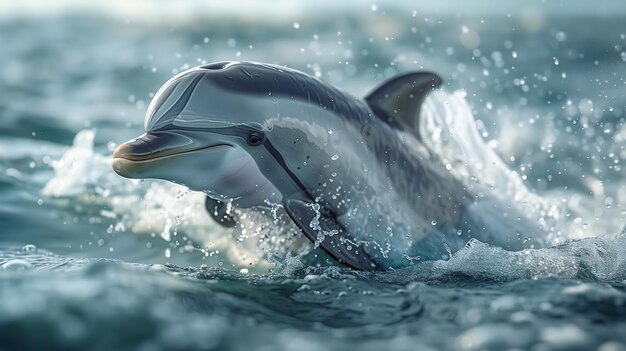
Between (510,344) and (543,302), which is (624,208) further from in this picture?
(510,344)

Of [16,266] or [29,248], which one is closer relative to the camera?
[16,266]

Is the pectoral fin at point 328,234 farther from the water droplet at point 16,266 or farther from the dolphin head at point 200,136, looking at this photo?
the water droplet at point 16,266

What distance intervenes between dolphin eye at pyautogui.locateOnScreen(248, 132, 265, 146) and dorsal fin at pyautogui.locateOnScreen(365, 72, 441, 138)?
44.5 inches

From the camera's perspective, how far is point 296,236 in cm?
526

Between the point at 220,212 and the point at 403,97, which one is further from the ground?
the point at 403,97

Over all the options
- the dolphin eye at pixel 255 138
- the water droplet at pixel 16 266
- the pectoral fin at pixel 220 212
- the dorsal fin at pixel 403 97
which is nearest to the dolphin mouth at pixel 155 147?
the dolphin eye at pixel 255 138

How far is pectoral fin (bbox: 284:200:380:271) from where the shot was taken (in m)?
4.82

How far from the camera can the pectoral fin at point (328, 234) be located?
15.8 feet

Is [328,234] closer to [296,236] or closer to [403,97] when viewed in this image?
[296,236]

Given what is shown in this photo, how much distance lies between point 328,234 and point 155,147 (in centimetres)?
123

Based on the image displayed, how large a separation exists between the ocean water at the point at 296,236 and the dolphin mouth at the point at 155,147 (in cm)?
61

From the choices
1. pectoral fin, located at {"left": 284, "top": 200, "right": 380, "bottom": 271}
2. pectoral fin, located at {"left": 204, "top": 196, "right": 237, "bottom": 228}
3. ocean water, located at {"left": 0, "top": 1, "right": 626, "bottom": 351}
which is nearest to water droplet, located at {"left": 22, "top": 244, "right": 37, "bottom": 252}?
ocean water, located at {"left": 0, "top": 1, "right": 626, "bottom": 351}

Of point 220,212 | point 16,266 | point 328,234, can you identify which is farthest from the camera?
point 220,212

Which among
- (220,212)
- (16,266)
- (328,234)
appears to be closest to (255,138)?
(328,234)
